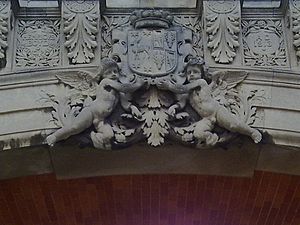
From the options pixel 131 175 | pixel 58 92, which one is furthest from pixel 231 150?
pixel 58 92

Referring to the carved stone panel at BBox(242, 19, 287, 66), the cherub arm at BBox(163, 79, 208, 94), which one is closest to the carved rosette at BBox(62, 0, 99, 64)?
the cherub arm at BBox(163, 79, 208, 94)

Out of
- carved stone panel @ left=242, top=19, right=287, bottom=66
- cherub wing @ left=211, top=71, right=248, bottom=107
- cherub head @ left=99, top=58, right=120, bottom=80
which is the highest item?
carved stone panel @ left=242, top=19, right=287, bottom=66

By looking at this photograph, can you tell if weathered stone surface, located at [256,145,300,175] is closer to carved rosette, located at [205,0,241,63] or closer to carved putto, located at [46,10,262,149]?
carved putto, located at [46,10,262,149]

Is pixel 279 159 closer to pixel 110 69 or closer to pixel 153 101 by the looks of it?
pixel 153 101

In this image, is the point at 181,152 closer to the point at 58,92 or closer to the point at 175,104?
the point at 175,104

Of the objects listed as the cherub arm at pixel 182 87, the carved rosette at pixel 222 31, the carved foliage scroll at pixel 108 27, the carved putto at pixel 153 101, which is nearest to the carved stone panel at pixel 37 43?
the carved putto at pixel 153 101

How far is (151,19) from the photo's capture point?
21.2 ft

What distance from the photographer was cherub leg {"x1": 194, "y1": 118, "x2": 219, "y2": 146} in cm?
613

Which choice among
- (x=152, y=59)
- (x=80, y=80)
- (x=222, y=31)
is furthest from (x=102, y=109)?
(x=222, y=31)

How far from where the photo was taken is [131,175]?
22.2ft

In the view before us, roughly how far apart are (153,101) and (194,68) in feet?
1.36

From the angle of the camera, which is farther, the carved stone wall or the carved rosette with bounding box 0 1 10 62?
the carved rosette with bounding box 0 1 10 62

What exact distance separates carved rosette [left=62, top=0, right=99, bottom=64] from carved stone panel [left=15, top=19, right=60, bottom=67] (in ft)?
0.44

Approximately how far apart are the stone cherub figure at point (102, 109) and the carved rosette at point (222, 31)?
701 millimetres
